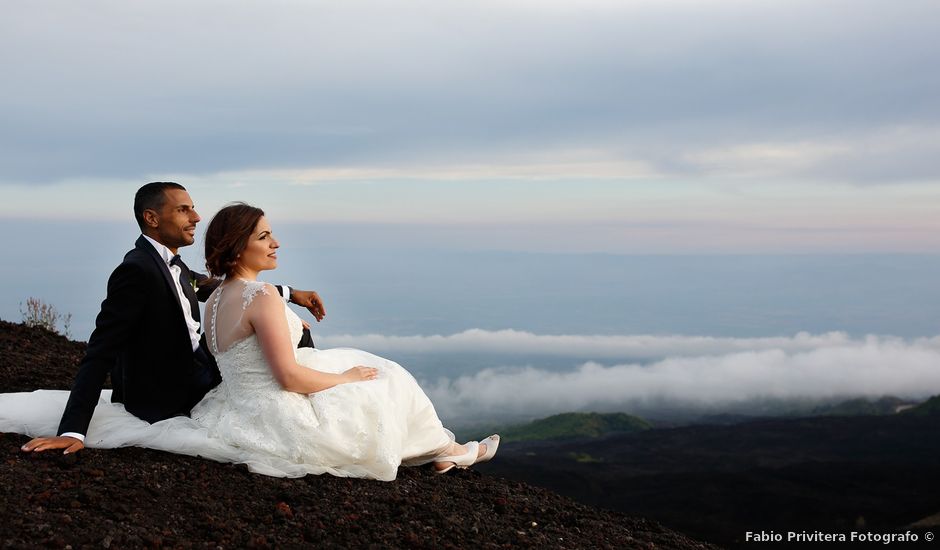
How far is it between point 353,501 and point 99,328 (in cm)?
237

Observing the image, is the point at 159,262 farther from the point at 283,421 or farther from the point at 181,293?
the point at 283,421

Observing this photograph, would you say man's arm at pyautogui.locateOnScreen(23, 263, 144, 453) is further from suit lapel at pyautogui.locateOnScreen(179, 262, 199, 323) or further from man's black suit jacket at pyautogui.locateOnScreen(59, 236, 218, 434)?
suit lapel at pyautogui.locateOnScreen(179, 262, 199, 323)

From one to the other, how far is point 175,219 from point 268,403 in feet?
5.21

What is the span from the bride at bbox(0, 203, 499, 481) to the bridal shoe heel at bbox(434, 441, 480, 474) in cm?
39

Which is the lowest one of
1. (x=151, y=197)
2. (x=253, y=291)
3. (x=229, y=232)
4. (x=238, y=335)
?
(x=238, y=335)

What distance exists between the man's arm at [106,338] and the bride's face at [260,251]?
2.99 ft

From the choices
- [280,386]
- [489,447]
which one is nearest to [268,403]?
[280,386]

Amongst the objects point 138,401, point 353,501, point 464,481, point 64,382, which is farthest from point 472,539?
point 64,382

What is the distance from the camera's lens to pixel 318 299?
26.9ft

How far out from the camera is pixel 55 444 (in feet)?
24.1

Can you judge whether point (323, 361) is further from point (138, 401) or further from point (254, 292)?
point (138, 401)

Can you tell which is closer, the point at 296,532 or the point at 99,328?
the point at 296,532

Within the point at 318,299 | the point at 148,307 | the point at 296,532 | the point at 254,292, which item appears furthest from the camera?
the point at 318,299

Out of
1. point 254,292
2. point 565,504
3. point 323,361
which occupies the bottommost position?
point 565,504
